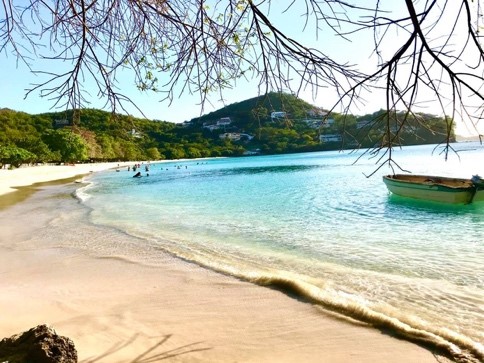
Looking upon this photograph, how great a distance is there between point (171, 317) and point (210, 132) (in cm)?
14103

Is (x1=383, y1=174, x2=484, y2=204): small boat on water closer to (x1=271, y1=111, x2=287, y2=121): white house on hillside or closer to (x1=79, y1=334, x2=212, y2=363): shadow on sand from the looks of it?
(x1=79, y1=334, x2=212, y2=363): shadow on sand

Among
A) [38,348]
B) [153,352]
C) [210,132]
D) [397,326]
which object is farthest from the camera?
[210,132]

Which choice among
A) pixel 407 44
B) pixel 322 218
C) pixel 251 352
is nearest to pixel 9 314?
pixel 251 352

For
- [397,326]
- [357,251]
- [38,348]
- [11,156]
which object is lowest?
[357,251]

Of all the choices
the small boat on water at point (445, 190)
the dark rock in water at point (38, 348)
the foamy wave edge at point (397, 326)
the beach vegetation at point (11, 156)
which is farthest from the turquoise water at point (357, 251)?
the beach vegetation at point (11, 156)

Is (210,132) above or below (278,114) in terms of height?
above

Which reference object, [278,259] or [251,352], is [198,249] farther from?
[251,352]

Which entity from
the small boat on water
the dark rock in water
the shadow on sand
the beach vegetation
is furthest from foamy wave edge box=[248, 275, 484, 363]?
the beach vegetation

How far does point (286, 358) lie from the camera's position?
3.60m

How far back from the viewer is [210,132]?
143625mm

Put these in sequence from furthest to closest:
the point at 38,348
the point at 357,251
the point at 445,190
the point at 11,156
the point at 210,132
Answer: the point at 210,132, the point at 11,156, the point at 445,190, the point at 357,251, the point at 38,348

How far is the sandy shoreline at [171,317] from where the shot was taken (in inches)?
145

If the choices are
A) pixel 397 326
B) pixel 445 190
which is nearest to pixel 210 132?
pixel 445 190

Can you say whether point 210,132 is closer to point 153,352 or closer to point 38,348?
point 153,352
